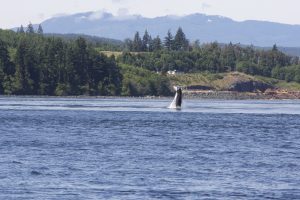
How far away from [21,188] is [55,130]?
1476 inches

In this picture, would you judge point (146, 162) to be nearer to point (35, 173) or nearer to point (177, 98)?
point (35, 173)

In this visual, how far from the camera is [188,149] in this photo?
61219 millimetres

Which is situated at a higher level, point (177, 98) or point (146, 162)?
point (177, 98)

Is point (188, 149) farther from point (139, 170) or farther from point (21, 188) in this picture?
point (21, 188)

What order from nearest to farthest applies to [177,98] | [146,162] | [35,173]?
[35,173] → [146,162] → [177,98]

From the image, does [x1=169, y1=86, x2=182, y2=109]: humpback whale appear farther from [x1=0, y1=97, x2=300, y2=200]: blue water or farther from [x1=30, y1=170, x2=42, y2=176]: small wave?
[x1=30, y1=170, x2=42, y2=176]: small wave

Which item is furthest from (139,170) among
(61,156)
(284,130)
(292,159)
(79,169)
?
(284,130)

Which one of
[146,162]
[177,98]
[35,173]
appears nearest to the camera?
[35,173]

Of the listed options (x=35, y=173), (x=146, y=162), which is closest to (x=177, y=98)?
(x=146, y=162)

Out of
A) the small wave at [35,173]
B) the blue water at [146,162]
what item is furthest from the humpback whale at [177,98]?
the small wave at [35,173]

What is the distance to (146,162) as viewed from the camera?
51.8m

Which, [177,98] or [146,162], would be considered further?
[177,98]

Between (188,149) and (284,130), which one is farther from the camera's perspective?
(284,130)

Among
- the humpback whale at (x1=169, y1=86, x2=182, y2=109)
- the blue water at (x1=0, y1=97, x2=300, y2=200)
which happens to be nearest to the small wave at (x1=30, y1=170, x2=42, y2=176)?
the blue water at (x1=0, y1=97, x2=300, y2=200)
